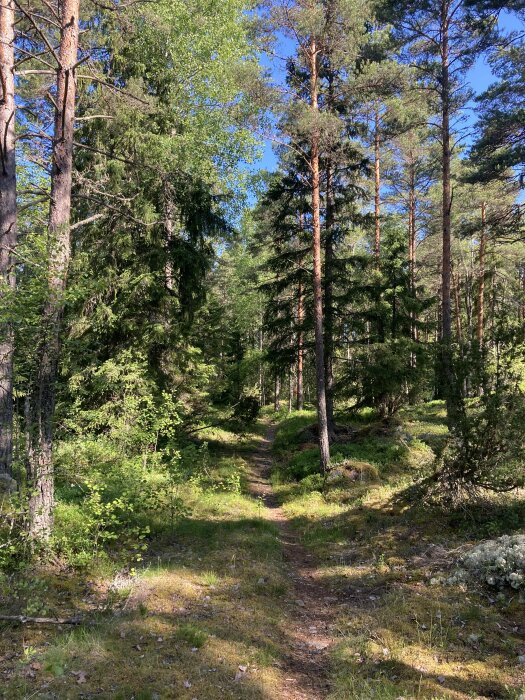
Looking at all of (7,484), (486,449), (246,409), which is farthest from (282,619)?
(246,409)

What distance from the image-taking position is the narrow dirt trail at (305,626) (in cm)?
455

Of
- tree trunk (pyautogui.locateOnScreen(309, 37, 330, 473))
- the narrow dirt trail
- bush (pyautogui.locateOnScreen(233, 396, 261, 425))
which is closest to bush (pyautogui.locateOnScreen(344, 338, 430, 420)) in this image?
tree trunk (pyautogui.locateOnScreen(309, 37, 330, 473))

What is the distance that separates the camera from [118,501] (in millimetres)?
5605

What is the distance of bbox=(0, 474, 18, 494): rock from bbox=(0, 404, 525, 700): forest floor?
4.12 feet

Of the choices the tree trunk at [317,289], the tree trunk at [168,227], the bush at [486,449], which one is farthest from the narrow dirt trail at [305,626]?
the tree trunk at [168,227]

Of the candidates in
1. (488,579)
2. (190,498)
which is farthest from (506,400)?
(190,498)

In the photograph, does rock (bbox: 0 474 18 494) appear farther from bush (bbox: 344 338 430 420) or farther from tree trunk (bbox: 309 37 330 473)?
bush (bbox: 344 338 430 420)

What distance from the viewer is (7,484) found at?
6.67 m

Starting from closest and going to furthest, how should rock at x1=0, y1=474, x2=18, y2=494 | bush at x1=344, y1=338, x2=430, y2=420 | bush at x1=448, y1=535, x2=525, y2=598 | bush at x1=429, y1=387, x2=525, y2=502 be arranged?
1. bush at x1=448, y1=535, x2=525, y2=598
2. rock at x1=0, y1=474, x2=18, y2=494
3. bush at x1=429, y1=387, x2=525, y2=502
4. bush at x1=344, y1=338, x2=430, y2=420

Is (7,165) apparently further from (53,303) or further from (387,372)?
(387,372)

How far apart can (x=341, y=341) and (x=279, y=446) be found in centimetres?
600

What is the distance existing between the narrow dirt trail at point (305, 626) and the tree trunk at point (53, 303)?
3412mm

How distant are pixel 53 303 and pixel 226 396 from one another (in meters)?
10.2

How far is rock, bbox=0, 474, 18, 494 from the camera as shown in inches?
249
